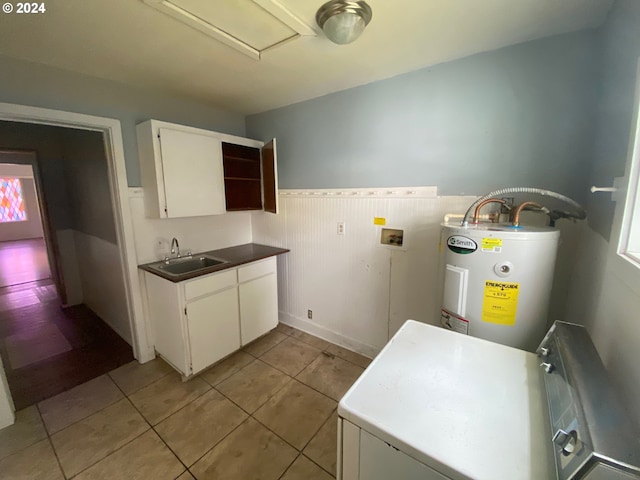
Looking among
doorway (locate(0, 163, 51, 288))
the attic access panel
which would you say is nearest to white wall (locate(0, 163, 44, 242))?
doorway (locate(0, 163, 51, 288))

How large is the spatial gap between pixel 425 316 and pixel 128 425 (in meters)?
2.16

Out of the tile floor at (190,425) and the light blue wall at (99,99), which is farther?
the light blue wall at (99,99)

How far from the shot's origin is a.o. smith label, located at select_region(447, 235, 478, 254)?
3.89 feet

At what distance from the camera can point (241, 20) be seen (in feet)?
4.21

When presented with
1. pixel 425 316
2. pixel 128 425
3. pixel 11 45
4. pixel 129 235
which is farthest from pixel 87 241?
pixel 425 316

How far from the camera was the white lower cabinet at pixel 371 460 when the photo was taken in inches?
24.5

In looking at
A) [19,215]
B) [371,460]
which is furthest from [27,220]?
[371,460]

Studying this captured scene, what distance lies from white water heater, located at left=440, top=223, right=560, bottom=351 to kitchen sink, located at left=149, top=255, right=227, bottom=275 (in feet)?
6.02

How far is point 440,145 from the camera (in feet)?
5.79

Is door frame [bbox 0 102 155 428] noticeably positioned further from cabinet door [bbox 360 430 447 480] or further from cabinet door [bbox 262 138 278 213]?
cabinet door [bbox 360 430 447 480]

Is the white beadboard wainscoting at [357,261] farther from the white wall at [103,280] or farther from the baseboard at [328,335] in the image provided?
the white wall at [103,280]

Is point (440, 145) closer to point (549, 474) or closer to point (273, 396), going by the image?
point (549, 474)

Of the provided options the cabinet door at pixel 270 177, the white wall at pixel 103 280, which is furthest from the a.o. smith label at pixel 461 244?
the white wall at pixel 103 280

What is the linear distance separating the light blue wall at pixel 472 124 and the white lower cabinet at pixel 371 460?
156 cm
